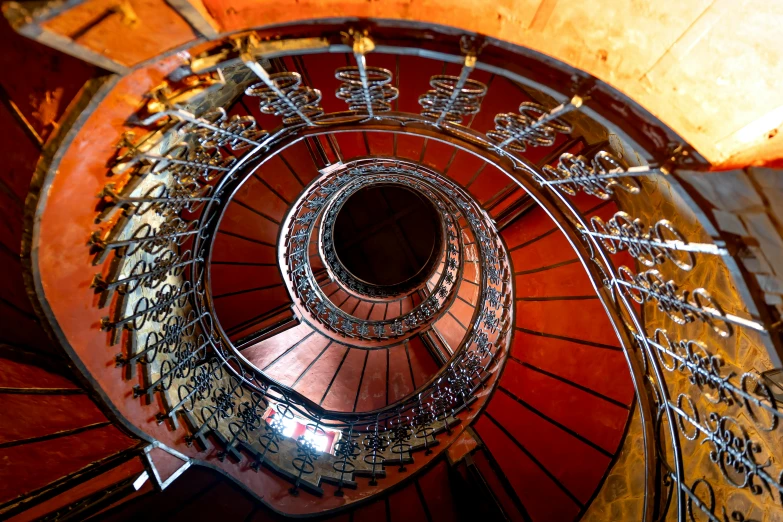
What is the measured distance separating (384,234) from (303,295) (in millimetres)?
4686

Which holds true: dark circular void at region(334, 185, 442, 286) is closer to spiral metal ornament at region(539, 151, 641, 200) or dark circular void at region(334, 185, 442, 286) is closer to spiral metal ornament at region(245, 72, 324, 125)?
spiral metal ornament at region(539, 151, 641, 200)

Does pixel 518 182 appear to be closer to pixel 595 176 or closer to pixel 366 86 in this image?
pixel 595 176

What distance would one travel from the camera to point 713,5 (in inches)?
46.8

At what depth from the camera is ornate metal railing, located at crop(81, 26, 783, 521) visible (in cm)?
164

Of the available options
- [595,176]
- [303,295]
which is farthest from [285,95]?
[303,295]

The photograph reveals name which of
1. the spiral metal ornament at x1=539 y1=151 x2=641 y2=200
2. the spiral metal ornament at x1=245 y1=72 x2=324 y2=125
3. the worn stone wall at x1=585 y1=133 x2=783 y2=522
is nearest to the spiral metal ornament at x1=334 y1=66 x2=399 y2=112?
the spiral metal ornament at x1=245 y1=72 x2=324 y2=125

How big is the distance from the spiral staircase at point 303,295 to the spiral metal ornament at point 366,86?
1 centimetres

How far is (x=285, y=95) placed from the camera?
1874mm

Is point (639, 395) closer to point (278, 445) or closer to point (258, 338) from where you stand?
point (278, 445)

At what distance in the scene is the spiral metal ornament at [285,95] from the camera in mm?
1771

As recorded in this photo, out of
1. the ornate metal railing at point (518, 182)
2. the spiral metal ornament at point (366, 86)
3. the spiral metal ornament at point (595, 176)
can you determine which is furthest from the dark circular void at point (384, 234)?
the spiral metal ornament at point (366, 86)

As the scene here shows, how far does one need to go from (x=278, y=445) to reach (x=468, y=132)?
153 inches

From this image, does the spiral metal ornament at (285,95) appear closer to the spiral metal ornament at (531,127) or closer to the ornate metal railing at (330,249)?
the spiral metal ornament at (531,127)

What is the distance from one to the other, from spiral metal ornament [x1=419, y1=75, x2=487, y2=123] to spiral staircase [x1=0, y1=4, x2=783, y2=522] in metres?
0.01
